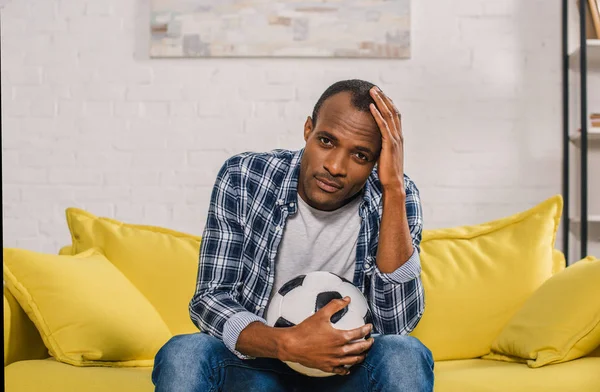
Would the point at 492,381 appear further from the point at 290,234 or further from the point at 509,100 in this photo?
the point at 509,100

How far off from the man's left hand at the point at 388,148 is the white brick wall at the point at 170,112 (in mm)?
1325

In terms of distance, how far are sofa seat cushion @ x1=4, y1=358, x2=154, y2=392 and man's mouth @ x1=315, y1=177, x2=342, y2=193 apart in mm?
630

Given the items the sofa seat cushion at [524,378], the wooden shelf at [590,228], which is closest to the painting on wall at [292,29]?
the wooden shelf at [590,228]

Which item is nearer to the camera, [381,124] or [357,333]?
[357,333]

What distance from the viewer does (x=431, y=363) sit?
1.41m

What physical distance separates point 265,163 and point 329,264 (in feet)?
0.97

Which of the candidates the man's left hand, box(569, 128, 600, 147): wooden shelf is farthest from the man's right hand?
box(569, 128, 600, 147): wooden shelf

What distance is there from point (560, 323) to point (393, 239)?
2.00 ft

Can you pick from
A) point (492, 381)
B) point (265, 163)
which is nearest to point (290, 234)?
point (265, 163)

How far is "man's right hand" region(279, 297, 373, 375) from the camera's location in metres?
1.30

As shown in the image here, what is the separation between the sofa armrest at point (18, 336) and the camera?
1791 millimetres

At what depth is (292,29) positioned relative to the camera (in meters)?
2.85

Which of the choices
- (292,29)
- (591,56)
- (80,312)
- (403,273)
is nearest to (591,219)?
(591,56)

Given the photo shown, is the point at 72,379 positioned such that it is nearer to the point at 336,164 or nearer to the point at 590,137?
the point at 336,164
